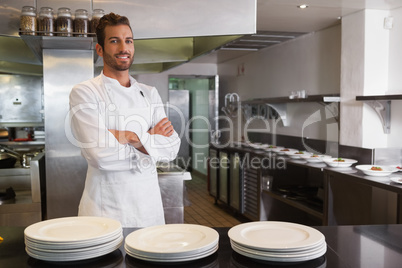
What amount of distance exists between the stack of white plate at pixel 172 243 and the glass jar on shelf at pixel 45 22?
154cm

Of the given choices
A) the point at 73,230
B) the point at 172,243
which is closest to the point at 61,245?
the point at 73,230

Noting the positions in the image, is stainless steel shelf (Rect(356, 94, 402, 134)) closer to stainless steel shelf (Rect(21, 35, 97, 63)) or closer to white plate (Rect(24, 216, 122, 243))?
stainless steel shelf (Rect(21, 35, 97, 63))

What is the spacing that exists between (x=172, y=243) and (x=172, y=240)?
0.02 m

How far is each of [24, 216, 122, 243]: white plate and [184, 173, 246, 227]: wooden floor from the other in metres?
3.41

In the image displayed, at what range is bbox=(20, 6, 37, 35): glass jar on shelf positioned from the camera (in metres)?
2.34

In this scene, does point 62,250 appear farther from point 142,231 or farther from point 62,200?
point 62,200

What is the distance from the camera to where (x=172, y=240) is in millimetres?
1288

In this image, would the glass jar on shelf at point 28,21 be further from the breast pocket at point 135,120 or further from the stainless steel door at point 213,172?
the stainless steel door at point 213,172

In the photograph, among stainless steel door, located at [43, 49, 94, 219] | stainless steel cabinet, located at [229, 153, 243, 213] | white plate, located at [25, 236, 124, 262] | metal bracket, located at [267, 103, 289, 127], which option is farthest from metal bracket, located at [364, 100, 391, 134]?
white plate, located at [25, 236, 124, 262]

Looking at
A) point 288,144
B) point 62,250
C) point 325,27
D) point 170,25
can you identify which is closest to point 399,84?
point 325,27

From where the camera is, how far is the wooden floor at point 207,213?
18.7 feet

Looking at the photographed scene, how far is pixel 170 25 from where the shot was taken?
8.01ft

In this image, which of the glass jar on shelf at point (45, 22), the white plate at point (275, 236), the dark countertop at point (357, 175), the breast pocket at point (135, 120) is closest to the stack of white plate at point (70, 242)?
the white plate at point (275, 236)

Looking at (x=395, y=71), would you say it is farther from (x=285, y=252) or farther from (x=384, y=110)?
(x=285, y=252)
